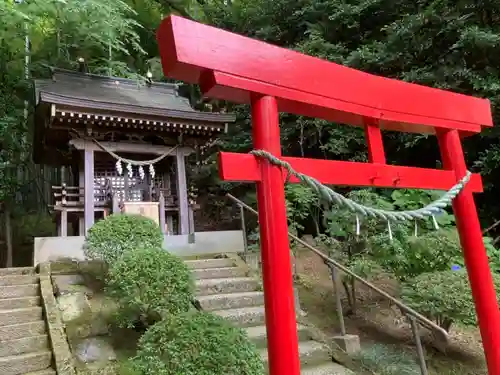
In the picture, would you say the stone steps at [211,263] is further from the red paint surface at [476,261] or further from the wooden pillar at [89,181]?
the red paint surface at [476,261]

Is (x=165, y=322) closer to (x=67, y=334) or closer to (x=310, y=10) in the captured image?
(x=67, y=334)

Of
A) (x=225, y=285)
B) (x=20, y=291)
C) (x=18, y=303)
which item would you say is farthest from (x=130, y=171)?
(x=225, y=285)

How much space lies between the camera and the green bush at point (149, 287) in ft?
14.7

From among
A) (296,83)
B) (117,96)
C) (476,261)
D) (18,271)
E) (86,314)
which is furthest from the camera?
(117,96)

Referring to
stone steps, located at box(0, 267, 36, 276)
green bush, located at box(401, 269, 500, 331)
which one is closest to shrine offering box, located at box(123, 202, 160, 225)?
stone steps, located at box(0, 267, 36, 276)

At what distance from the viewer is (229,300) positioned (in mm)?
5488

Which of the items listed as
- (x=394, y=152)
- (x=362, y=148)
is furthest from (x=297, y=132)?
(x=394, y=152)

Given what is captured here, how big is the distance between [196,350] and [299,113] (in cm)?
206

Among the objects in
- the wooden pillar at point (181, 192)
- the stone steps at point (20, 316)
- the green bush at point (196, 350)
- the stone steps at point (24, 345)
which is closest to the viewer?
the green bush at point (196, 350)

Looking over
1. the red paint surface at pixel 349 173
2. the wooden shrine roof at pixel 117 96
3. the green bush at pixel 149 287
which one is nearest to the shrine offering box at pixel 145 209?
the wooden shrine roof at pixel 117 96

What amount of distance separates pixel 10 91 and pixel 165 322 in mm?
13825

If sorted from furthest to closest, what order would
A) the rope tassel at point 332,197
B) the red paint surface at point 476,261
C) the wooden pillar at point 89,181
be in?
the wooden pillar at point 89,181 → the red paint surface at point 476,261 → the rope tassel at point 332,197

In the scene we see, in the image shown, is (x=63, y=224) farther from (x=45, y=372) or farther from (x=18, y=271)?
(x=45, y=372)

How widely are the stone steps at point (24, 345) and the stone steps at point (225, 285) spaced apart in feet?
6.71
